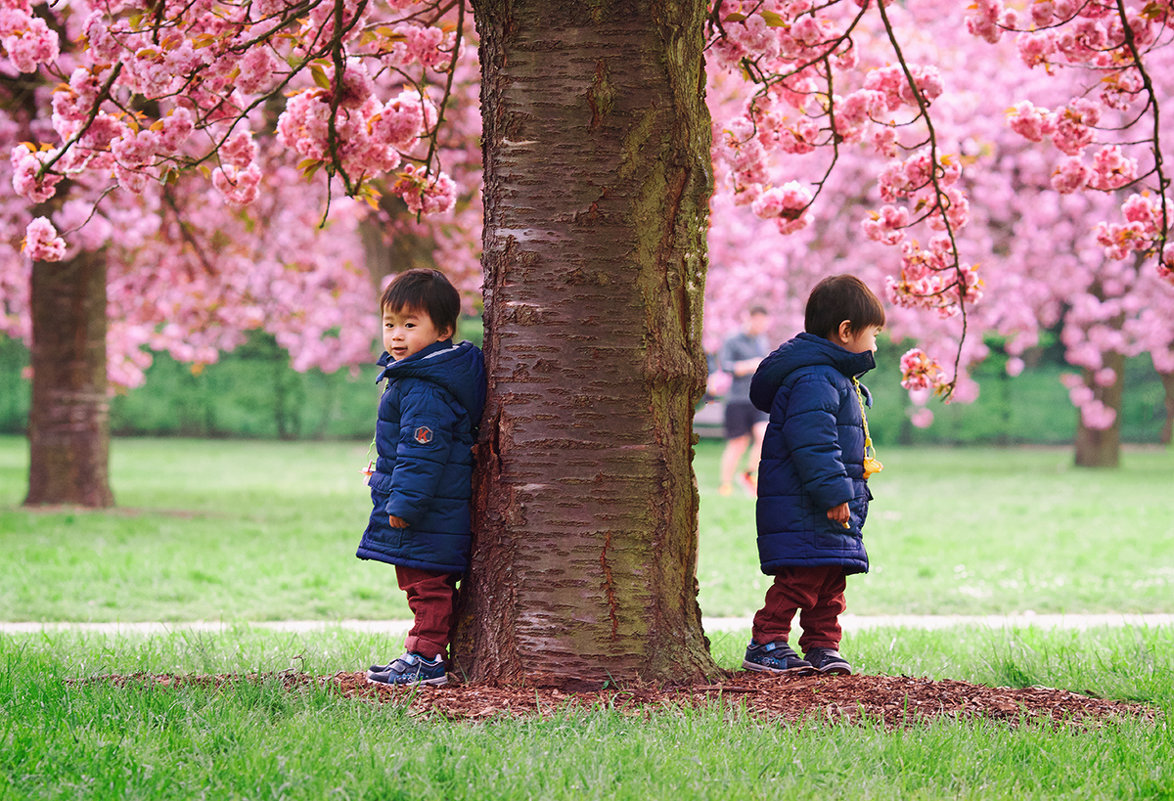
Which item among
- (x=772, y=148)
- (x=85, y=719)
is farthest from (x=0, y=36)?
(x=772, y=148)

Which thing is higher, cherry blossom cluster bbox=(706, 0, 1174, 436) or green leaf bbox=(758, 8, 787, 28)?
cherry blossom cluster bbox=(706, 0, 1174, 436)

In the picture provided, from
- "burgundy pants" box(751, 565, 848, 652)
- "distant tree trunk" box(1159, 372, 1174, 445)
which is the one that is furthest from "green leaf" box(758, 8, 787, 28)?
"distant tree trunk" box(1159, 372, 1174, 445)

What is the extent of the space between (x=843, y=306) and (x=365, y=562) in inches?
191

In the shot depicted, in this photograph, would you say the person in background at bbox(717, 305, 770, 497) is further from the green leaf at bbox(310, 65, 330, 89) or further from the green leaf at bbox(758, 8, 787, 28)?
the green leaf at bbox(310, 65, 330, 89)

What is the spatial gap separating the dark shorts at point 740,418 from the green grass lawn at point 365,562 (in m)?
0.74

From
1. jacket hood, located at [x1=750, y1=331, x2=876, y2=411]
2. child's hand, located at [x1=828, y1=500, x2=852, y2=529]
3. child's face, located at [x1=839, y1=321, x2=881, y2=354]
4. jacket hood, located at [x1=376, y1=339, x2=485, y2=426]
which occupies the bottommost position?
child's hand, located at [x1=828, y1=500, x2=852, y2=529]

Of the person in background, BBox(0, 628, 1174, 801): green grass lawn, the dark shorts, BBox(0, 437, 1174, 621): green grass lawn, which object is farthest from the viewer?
the dark shorts

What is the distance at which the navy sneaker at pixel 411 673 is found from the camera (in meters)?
3.53

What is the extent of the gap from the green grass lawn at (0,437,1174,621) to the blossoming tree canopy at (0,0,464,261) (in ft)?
8.39

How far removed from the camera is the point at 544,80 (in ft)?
11.4

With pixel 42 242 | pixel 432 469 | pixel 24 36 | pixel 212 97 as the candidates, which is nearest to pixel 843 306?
pixel 432 469

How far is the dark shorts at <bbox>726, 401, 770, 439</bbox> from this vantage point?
1241 cm

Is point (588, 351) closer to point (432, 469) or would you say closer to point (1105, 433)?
point (432, 469)

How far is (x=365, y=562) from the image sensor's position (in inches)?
317
